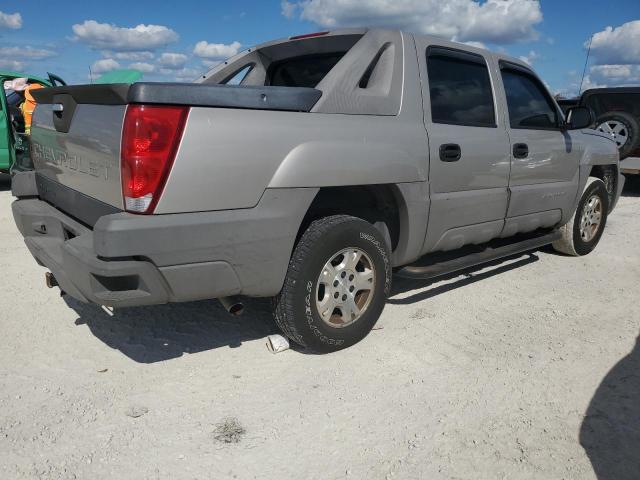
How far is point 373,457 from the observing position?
2.31 metres

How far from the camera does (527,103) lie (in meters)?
4.46

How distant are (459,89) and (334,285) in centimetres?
172

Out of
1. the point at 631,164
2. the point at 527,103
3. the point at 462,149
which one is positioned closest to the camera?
the point at 462,149

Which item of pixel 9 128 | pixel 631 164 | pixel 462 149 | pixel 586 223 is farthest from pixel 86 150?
pixel 631 164

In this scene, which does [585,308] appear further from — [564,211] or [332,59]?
[332,59]

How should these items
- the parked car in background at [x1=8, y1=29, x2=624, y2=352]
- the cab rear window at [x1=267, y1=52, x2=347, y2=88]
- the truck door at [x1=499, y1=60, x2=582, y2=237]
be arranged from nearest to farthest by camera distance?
the parked car in background at [x1=8, y1=29, x2=624, y2=352] → the cab rear window at [x1=267, y1=52, x2=347, y2=88] → the truck door at [x1=499, y1=60, x2=582, y2=237]

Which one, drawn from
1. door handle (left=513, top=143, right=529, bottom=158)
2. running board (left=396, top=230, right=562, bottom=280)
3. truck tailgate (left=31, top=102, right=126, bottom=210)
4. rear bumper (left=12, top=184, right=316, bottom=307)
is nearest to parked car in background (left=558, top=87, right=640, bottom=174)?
running board (left=396, top=230, right=562, bottom=280)

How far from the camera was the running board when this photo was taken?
3.59m

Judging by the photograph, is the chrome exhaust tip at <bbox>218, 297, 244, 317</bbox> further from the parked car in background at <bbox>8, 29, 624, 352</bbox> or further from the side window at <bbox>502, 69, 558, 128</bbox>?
the side window at <bbox>502, 69, 558, 128</bbox>

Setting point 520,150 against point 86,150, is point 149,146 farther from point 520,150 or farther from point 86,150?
point 520,150

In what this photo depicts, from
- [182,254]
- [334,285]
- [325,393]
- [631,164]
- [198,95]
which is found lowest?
[325,393]

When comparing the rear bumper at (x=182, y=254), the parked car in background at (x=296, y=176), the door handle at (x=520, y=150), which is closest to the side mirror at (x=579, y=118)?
the parked car in background at (x=296, y=176)

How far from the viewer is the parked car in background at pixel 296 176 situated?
2.40 metres

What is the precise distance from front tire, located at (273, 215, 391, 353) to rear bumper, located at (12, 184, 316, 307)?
0.14m
